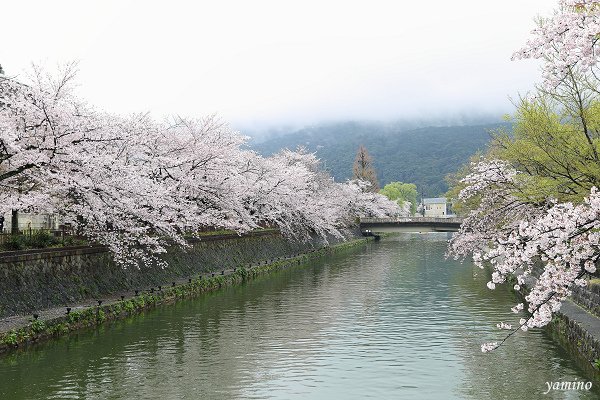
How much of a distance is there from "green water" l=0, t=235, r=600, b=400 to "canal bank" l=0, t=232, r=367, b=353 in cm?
63

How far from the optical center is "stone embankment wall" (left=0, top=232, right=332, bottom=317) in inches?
848

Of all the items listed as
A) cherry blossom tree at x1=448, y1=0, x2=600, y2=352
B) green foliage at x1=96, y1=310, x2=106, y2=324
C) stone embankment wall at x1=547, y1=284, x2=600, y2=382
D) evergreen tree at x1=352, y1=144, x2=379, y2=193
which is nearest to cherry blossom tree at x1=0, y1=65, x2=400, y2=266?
green foliage at x1=96, y1=310, x2=106, y2=324

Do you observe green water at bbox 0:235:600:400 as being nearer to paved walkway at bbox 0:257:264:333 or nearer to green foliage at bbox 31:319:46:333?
green foliage at bbox 31:319:46:333

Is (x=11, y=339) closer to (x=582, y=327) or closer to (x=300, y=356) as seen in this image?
(x=300, y=356)

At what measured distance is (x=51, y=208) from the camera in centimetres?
2306

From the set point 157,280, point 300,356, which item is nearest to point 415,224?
point 157,280

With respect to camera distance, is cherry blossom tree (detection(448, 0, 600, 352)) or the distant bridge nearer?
cherry blossom tree (detection(448, 0, 600, 352))

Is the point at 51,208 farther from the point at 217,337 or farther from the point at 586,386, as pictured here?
the point at 586,386

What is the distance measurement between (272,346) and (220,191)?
19985 mm

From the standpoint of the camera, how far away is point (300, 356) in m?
18.3

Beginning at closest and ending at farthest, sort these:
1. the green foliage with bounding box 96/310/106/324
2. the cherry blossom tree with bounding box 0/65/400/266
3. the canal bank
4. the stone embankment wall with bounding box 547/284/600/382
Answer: the stone embankment wall with bounding box 547/284/600/382 < the canal bank < the cherry blossom tree with bounding box 0/65/400/266 < the green foliage with bounding box 96/310/106/324

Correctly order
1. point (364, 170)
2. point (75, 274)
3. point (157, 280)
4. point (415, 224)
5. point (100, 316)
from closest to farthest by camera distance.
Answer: point (100, 316) < point (75, 274) < point (157, 280) < point (415, 224) < point (364, 170)

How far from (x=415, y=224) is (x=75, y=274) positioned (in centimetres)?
6467

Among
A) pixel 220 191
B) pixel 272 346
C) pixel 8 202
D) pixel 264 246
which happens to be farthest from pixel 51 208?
pixel 264 246
